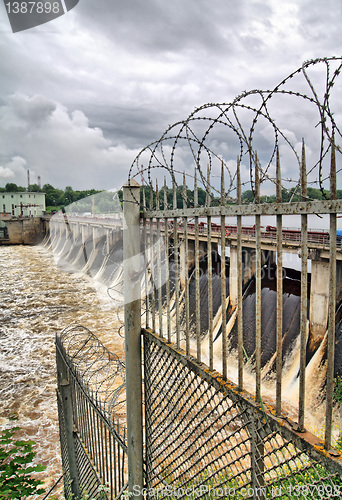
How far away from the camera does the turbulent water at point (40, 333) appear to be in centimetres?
1045

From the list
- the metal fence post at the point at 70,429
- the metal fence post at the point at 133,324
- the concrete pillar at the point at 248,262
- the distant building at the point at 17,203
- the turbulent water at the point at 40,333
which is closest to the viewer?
the metal fence post at the point at 133,324

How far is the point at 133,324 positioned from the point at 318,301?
1090 cm

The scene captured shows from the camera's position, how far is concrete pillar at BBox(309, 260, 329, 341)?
12039mm

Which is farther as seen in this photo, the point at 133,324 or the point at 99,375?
the point at 99,375

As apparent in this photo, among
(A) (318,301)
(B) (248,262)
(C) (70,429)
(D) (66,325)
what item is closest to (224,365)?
(C) (70,429)

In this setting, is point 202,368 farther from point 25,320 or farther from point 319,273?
point 25,320

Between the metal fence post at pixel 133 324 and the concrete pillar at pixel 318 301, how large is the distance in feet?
34.6

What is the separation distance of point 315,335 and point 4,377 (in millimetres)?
11724

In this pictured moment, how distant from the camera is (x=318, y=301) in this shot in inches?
482

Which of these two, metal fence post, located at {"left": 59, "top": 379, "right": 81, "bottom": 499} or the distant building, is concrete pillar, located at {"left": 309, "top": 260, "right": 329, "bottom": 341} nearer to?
metal fence post, located at {"left": 59, "top": 379, "right": 81, "bottom": 499}

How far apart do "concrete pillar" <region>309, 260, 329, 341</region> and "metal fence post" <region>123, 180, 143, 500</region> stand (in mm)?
10554

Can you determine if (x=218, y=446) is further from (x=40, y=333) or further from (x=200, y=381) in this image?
(x=40, y=333)

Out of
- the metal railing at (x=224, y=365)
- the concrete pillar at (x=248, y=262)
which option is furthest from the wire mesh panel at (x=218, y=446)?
the concrete pillar at (x=248, y=262)

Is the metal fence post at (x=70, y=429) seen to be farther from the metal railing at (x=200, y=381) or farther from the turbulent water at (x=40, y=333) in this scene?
the turbulent water at (x=40, y=333)
